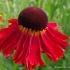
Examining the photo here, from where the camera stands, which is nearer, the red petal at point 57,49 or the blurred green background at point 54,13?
the red petal at point 57,49

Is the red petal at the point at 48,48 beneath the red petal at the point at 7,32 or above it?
beneath

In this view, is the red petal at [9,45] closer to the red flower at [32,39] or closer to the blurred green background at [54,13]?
the red flower at [32,39]

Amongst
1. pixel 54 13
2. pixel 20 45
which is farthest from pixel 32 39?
pixel 54 13

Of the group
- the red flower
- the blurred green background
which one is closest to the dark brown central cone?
the red flower

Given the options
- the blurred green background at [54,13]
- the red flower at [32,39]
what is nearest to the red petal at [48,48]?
the red flower at [32,39]

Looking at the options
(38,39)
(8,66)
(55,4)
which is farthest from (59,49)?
(55,4)

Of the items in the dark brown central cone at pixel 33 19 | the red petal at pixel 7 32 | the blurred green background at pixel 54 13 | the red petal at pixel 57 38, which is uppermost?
the dark brown central cone at pixel 33 19

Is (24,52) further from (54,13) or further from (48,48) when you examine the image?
(54,13)

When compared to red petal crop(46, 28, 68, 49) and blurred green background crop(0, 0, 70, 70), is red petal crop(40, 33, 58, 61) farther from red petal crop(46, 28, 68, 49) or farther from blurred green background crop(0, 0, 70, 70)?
blurred green background crop(0, 0, 70, 70)
